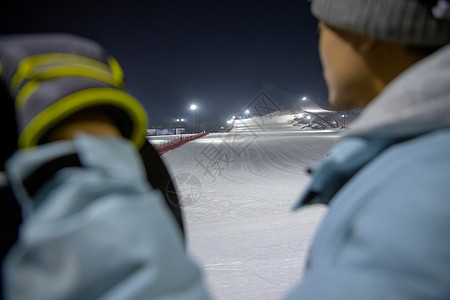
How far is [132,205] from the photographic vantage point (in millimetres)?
402

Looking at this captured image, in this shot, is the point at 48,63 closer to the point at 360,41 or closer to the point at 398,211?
the point at 398,211

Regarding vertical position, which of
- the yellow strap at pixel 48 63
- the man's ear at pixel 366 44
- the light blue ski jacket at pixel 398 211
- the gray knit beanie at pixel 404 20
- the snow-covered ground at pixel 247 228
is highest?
the gray knit beanie at pixel 404 20

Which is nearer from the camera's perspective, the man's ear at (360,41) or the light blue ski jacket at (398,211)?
the light blue ski jacket at (398,211)

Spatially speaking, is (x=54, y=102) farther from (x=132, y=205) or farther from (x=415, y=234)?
(x=415, y=234)

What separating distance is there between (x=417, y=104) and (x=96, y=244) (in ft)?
2.14

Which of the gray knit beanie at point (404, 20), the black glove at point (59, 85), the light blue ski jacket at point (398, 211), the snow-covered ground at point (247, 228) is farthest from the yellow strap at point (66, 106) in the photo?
the snow-covered ground at point (247, 228)

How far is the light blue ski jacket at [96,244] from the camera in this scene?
1.18 feet

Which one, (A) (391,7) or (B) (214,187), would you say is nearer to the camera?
(A) (391,7)

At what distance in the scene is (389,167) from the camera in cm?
55

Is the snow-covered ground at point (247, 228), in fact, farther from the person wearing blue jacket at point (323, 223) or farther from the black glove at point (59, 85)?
the black glove at point (59, 85)

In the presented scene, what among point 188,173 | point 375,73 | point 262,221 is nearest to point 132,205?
point 375,73

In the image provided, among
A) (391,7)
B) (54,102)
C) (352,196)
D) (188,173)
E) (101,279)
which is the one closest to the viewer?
(101,279)

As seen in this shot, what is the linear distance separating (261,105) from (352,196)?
19.1m

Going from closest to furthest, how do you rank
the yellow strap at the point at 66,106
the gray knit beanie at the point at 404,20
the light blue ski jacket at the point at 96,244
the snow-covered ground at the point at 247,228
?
1. the light blue ski jacket at the point at 96,244
2. the yellow strap at the point at 66,106
3. the gray knit beanie at the point at 404,20
4. the snow-covered ground at the point at 247,228
